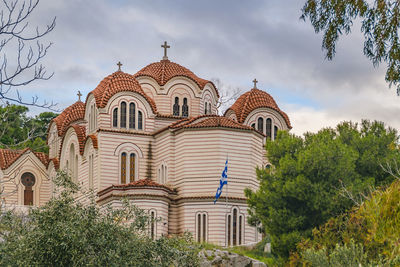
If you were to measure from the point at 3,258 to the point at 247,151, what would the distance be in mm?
25378

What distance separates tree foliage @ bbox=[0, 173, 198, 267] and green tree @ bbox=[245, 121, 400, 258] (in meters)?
16.2

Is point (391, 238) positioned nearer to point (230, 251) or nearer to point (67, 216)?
point (67, 216)

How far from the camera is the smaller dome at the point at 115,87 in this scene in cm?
5284

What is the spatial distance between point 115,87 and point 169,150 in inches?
204

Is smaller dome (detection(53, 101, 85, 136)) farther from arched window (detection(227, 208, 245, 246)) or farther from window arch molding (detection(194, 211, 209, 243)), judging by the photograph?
arched window (detection(227, 208, 245, 246))

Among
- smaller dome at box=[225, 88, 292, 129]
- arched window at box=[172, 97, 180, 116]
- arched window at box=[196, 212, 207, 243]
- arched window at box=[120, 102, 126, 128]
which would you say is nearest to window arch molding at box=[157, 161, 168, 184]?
arched window at box=[120, 102, 126, 128]

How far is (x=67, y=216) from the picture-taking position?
27.1 metres

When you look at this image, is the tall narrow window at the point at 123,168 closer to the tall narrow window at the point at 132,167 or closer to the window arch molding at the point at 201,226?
the tall narrow window at the point at 132,167

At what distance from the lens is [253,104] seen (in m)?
57.9

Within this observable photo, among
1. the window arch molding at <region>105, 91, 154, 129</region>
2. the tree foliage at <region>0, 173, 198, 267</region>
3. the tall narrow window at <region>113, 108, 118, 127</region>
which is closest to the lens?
the tree foliage at <region>0, 173, 198, 267</region>

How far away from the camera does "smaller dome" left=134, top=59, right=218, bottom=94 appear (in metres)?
56.2

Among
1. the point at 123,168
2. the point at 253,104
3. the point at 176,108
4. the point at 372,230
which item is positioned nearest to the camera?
the point at 372,230

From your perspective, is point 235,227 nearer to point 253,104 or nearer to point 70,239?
point 253,104

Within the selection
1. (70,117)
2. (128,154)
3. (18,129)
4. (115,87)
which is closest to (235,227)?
(128,154)
